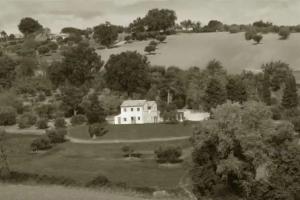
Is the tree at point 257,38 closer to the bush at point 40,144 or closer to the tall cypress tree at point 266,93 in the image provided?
the tall cypress tree at point 266,93

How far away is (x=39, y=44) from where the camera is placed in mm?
163250

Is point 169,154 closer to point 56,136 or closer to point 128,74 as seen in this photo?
point 56,136

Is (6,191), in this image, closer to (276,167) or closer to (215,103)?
(276,167)

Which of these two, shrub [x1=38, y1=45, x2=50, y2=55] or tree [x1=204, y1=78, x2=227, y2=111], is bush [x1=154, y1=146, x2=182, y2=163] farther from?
shrub [x1=38, y1=45, x2=50, y2=55]

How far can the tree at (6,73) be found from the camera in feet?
408

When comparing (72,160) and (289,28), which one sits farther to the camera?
(289,28)

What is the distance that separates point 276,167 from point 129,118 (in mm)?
41704

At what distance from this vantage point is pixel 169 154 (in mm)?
70312

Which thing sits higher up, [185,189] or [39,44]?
[39,44]

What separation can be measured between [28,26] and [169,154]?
12769 cm

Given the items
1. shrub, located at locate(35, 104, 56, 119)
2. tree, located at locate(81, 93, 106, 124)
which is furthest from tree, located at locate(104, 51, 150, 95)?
tree, located at locate(81, 93, 106, 124)

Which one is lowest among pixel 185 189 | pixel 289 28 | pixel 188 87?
pixel 185 189

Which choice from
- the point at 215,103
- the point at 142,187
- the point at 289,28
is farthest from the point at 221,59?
the point at 142,187

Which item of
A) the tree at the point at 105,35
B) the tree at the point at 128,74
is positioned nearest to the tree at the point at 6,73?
the tree at the point at 128,74
